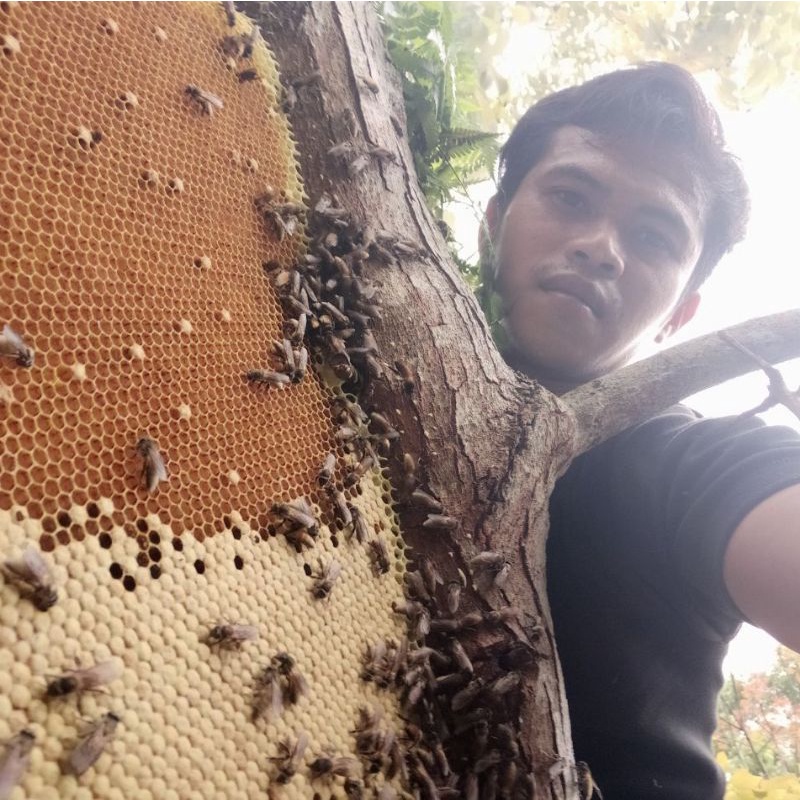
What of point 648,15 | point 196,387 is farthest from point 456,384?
point 648,15

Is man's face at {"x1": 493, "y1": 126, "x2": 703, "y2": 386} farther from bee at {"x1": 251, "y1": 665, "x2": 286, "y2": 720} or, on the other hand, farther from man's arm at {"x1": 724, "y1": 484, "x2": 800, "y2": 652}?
bee at {"x1": 251, "y1": 665, "x2": 286, "y2": 720}

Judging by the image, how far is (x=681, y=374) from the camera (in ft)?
5.22

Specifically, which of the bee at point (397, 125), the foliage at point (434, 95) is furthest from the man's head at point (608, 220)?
the bee at point (397, 125)

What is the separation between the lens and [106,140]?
3.70ft

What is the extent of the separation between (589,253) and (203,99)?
1.22m

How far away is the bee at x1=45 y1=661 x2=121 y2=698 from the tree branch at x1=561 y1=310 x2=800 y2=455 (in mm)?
1131

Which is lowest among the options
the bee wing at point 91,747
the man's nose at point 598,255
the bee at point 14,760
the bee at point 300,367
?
the bee at point 14,760

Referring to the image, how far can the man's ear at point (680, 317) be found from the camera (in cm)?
292

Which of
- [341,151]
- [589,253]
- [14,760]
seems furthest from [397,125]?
[14,760]

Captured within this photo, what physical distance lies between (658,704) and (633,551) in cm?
36

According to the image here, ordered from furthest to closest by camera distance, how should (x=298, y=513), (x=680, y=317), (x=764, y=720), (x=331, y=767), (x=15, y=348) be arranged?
(x=764, y=720), (x=680, y=317), (x=298, y=513), (x=331, y=767), (x=15, y=348)

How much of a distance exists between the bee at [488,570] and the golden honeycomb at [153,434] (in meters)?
0.16

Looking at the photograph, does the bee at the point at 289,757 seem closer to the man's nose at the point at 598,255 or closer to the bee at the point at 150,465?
the bee at the point at 150,465

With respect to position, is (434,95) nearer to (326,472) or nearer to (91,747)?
(326,472)
